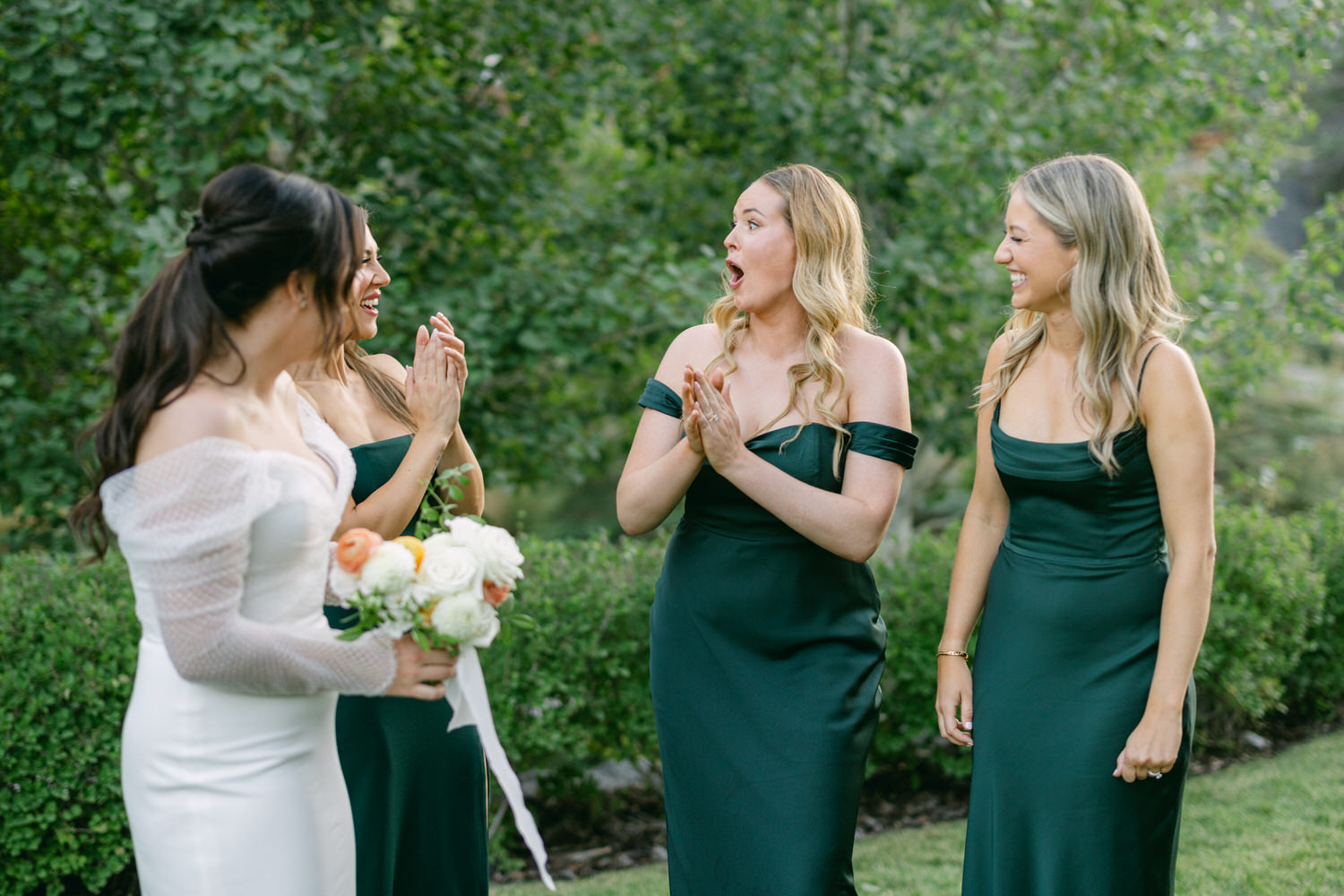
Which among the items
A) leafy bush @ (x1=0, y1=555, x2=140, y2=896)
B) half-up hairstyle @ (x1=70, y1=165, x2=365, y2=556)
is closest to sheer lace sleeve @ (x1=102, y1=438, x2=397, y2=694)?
half-up hairstyle @ (x1=70, y1=165, x2=365, y2=556)

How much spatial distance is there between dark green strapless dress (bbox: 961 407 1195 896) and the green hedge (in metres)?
1.45

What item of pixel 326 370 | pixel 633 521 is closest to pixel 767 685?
pixel 633 521

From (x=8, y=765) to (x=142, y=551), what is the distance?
269cm

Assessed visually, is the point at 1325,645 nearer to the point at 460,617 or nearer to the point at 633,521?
the point at 633,521

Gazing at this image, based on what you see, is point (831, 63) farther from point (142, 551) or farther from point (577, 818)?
point (142, 551)

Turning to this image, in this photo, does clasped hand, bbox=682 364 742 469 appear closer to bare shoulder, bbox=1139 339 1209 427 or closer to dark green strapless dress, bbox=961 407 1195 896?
dark green strapless dress, bbox=961 407 1195 896

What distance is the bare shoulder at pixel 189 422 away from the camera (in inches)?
81.0

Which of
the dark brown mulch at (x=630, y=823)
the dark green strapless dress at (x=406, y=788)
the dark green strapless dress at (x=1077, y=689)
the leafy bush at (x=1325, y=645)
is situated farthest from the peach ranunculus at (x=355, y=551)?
the leafy bush at (x=1325, y=645)

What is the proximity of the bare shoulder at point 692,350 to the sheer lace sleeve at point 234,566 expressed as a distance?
1378 millimetres

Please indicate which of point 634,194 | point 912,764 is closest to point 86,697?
point 912,764

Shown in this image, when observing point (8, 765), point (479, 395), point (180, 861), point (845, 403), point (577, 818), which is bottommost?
point (577, 818)

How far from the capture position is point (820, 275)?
3279 millimetres

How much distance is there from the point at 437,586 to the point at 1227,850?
13.3 ft

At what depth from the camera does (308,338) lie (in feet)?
7.32
